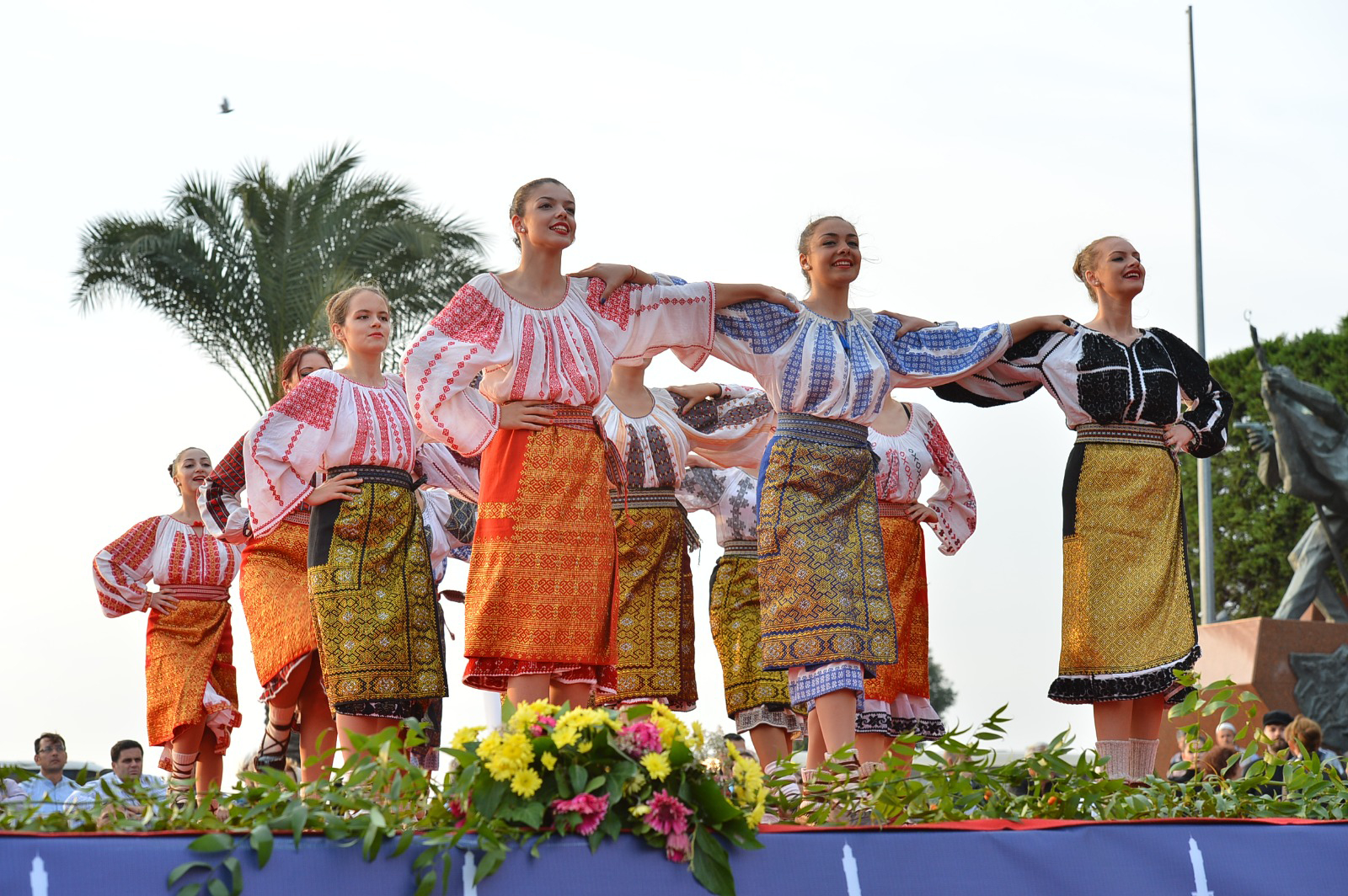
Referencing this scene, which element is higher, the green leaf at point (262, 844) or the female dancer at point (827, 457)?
the female dancer at point (827, 457)

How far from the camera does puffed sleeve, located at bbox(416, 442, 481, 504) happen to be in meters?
5.79

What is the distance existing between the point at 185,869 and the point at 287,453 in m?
2.77

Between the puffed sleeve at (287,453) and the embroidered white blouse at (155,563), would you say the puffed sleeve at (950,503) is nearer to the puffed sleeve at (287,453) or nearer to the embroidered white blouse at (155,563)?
the puffed sleeve at (287,453)

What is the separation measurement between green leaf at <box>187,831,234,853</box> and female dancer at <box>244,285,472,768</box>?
90.1 inches

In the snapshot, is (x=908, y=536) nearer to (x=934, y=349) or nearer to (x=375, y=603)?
(x=934, y=349)

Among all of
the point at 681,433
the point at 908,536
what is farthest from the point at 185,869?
the point at 908,536

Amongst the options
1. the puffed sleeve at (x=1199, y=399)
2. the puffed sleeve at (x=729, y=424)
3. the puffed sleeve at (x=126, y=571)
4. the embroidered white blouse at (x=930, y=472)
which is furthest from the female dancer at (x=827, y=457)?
the puffed sleeve at (x=126, y=571)

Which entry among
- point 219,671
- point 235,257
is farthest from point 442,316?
point 235,257

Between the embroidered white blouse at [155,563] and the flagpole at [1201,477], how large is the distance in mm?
15498

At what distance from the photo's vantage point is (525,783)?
3.11m

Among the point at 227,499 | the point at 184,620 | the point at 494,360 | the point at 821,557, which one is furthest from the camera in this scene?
the point at 184,620

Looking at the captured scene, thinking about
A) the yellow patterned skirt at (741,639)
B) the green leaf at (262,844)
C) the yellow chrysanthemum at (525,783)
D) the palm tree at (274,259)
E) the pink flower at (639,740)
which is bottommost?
the green leaf at (262,844)

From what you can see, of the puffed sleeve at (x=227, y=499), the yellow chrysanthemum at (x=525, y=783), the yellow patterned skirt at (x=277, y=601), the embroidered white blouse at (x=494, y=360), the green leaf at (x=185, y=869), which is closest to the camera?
the green leaf at (x=185, y=869)

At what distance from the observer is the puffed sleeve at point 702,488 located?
23.0 ft
